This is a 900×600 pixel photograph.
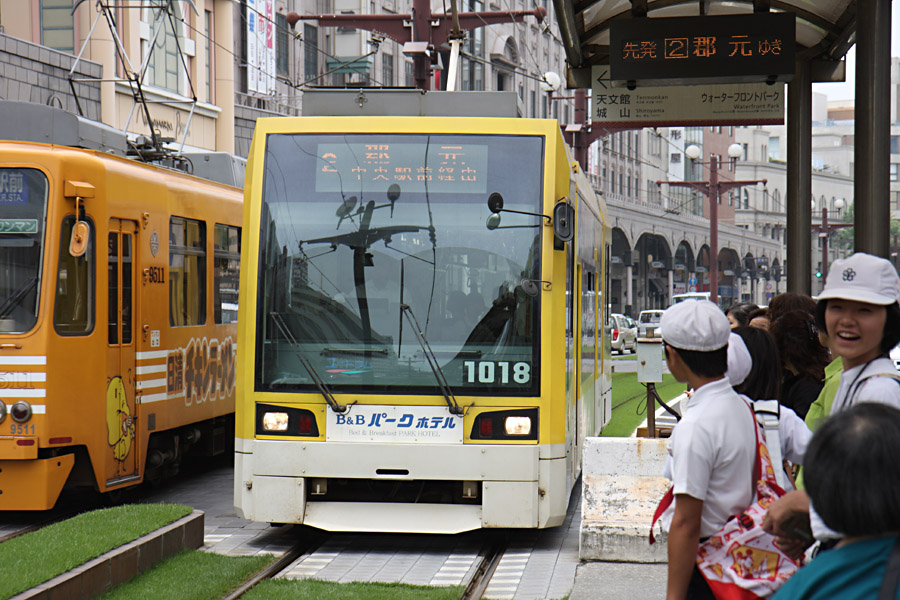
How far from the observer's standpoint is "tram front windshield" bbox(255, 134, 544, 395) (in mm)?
8398

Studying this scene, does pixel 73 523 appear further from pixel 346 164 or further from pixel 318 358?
pixel 346 164

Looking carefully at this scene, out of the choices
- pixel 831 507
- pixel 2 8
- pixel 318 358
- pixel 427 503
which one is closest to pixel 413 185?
pixel 318 358

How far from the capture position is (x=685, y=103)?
12.5 metres

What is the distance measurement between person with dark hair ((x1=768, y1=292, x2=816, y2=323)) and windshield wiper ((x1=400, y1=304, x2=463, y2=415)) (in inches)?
106

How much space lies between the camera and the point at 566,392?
8.68 meters

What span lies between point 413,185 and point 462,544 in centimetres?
266

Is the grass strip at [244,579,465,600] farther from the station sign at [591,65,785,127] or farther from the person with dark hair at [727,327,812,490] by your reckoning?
the station sign at [591,65,785,127]

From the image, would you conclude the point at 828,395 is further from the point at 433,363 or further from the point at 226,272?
the point at 226,272

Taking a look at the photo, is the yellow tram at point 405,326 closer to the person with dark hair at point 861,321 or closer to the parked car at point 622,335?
the person with dark hair at point 861,321

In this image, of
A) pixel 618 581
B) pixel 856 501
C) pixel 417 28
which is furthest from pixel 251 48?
pixel 856 501

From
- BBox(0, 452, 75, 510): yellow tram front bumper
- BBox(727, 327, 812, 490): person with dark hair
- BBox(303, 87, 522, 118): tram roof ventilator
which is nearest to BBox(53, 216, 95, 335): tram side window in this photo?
BBox(0, 452, 75, 510): yellow tram front bumper

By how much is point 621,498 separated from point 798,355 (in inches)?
118

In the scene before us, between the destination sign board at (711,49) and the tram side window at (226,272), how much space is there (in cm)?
437

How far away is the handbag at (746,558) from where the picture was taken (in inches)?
141
